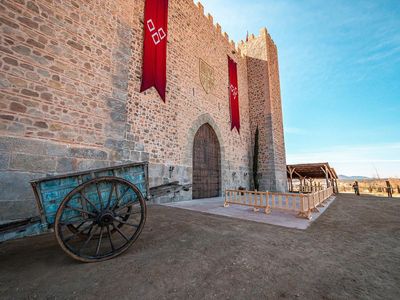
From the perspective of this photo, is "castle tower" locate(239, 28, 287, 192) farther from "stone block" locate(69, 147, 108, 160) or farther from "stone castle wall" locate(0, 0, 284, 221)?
"stone block" locate(69, 147, 108, 160)

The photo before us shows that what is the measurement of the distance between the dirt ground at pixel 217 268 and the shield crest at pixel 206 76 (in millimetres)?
7723

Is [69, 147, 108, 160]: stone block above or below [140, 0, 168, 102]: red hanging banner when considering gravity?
below

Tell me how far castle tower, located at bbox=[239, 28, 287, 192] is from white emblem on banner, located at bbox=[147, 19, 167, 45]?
26.3 ft

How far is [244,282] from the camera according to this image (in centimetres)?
166

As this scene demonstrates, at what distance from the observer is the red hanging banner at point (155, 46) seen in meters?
6.30

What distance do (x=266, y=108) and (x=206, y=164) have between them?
664 cm

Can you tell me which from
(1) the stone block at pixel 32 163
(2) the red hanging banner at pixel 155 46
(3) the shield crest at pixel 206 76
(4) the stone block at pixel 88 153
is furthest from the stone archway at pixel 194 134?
(1) the stone block at pixel 32 163

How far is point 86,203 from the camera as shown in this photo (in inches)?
86.4

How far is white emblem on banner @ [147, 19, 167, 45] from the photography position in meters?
6.54

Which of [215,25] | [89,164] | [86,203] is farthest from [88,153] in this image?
[215,25]

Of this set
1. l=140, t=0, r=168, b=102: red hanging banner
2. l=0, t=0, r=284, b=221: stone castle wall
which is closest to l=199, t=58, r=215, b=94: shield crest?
l=0, t=0, r=284, b=221: stone castle wall

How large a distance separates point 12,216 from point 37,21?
4.17 meters

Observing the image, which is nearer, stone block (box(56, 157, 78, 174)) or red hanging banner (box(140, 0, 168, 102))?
stone block (box(56, 157, 78, 174))

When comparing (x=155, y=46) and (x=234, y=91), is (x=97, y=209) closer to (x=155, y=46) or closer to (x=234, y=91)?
(x=155, y=46)
